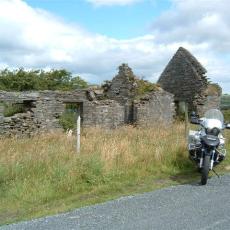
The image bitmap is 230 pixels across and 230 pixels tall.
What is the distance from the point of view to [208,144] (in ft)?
30.4

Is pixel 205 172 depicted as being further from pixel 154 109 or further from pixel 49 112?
A: pixel 154 109

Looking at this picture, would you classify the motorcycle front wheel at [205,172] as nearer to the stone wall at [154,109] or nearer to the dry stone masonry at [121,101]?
the dry stone masonry at [121,101]

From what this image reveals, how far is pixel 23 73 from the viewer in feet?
137

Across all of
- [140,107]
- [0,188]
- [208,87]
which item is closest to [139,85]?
[140,107]

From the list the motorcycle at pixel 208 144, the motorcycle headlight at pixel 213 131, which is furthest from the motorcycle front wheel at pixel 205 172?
the motorcycle headlight at pixel 213 131

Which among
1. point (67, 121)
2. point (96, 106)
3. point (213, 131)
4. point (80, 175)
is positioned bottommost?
point (80, 175)

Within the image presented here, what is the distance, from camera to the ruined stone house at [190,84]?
28.5 meters

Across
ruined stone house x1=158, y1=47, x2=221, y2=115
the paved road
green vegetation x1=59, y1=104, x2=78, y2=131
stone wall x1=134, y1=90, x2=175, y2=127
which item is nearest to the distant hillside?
ruined stone house x1=158, y1=47, x2=221, y2=115

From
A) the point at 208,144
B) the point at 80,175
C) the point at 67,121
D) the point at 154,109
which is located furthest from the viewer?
the point at 154,109

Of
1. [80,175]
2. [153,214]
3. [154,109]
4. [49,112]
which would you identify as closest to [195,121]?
[80,175]

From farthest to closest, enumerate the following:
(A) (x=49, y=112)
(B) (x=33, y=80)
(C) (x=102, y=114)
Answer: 1. (B) (x=33, y=80)
2. (C) (x=102, y=114)
3. (A) (x=49, y=112)

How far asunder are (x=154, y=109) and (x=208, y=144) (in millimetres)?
15302

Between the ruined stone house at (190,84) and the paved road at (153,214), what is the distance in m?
20.6

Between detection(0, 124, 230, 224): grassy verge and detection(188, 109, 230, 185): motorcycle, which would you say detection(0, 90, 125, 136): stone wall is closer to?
detection(0, 124, 230, 224): grassy verge
